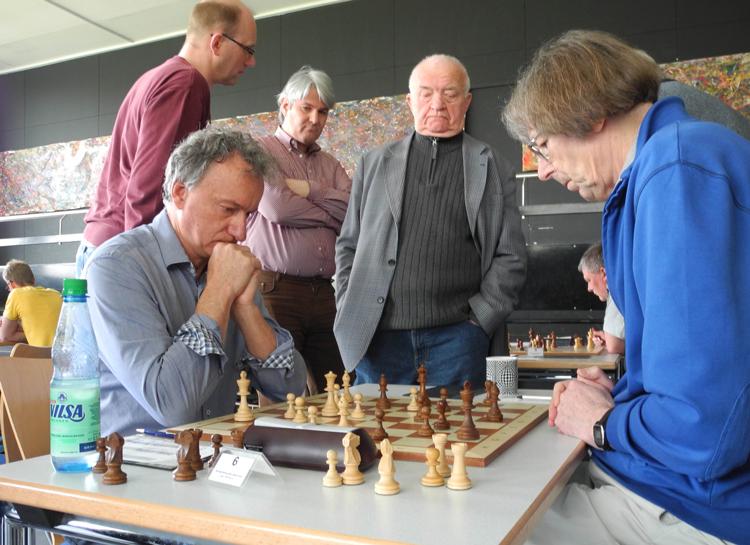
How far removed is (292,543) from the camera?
2.71 feet

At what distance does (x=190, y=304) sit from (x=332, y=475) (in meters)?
0.83

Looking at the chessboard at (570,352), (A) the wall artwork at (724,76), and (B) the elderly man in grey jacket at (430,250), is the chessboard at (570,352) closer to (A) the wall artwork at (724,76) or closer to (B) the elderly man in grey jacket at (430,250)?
(B) the elderly man in grey jacket at (430,250)

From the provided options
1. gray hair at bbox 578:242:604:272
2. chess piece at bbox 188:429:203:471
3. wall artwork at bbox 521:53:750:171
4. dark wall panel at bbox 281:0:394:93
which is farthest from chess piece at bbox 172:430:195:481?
dark wall panel at bbox 281:0:394:93

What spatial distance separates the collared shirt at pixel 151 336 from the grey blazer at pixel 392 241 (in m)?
0.85

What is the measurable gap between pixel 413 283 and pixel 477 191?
1.38 ft

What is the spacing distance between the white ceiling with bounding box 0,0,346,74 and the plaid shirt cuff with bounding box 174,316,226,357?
23.1ft

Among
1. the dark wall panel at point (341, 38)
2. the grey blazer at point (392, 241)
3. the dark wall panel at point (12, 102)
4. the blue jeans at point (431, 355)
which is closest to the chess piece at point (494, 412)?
the blue jeans at point (431, 355)

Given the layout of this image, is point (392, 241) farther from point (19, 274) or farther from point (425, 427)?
point (19, 274)

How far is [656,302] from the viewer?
1.07m

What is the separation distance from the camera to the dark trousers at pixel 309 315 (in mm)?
2805

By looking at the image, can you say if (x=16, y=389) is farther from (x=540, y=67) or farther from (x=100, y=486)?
(x=540, y=67)

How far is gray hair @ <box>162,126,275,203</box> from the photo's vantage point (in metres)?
1.71

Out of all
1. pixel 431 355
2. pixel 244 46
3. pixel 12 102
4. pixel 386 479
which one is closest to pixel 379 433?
pixel 386 479

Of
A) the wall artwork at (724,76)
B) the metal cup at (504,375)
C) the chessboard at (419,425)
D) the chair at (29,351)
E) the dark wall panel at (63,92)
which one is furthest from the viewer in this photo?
the dark wall panel at (63,92)
